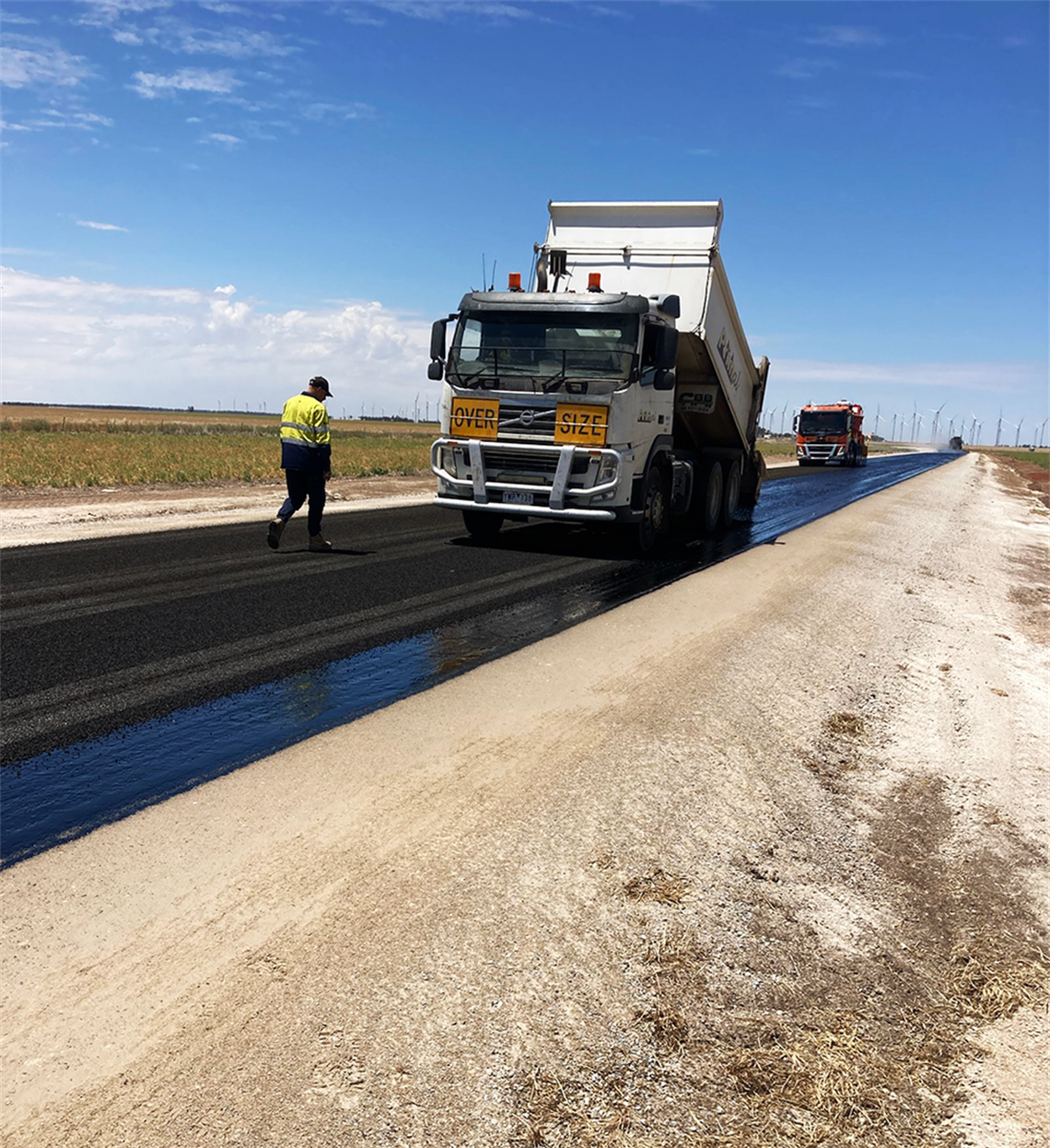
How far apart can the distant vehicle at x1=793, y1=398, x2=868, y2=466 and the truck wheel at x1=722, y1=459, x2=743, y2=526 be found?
96.8 ft

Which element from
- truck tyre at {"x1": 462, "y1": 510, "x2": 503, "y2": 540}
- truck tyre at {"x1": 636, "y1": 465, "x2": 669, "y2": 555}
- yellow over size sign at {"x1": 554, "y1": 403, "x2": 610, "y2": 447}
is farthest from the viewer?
truck tyre at {"x1": 462, "y1": 510, "x2": 503, "y2": 540}

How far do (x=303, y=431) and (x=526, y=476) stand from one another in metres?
2.54

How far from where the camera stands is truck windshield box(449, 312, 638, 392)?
10.5m

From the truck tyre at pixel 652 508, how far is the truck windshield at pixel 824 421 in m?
33.8

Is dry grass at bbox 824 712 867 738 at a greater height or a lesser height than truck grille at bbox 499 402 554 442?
lesser

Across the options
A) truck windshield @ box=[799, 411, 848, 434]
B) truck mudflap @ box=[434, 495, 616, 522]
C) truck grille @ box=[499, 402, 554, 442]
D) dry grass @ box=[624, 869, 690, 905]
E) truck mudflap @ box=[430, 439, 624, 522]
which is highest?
truck windshield @ box=[799, 411, 848, 434]

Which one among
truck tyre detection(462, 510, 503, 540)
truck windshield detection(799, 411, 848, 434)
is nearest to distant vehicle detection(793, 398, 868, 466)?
truck windshield detection(799, 411, 848, 434)

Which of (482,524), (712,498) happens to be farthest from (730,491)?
(482,524)

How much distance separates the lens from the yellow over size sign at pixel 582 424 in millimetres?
10422

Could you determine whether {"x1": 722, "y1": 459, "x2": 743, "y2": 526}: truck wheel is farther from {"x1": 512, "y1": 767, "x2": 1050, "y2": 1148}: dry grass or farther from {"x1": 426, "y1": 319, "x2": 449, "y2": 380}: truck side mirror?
{"x1": 512, "y1": 767, "x2": 1050, "y2": 1148}: dry grass

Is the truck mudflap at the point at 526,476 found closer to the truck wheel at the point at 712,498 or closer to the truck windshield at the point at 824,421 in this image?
the truck wheel at the point at 712,498

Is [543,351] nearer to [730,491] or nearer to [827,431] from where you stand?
[730,491]

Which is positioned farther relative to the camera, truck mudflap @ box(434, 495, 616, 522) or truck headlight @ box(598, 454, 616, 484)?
truck mudflap @ box(434, 495, 616, 522)

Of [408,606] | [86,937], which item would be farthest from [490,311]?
[86,937]
